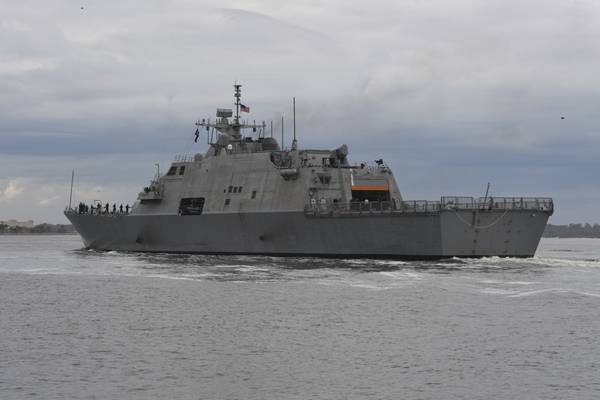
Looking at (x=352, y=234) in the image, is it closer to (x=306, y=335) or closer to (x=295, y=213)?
(x=295, y=213)

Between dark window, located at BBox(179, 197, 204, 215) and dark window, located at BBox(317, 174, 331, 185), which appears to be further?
dark window, located at BBox(179, 197, 204, 215)

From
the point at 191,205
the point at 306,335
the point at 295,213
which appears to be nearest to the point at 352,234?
the point at 295,213

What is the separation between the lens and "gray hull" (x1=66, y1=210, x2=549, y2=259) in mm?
37062

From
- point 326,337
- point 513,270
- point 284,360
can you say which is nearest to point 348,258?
point 513,270

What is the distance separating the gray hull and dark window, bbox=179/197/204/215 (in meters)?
0.42

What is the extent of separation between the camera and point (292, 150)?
44.0 m

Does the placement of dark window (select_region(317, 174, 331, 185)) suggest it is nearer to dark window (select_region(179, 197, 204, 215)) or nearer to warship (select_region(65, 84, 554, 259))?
warship (select_region(65, 84, 554, 259))

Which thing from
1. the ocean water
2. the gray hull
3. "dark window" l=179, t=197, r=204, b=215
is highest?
"dark window" l=179, t=197, r=204, b=215

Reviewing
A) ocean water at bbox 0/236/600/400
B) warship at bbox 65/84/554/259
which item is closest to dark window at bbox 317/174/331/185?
warship at bbox 65/84/554/259

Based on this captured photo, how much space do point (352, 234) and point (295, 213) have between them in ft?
11.0

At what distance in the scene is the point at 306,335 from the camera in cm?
1970

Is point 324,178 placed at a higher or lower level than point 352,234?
higher

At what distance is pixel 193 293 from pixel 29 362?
11.6 m

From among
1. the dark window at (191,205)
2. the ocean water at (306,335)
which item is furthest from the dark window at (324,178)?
the ocean water at (306,335)
